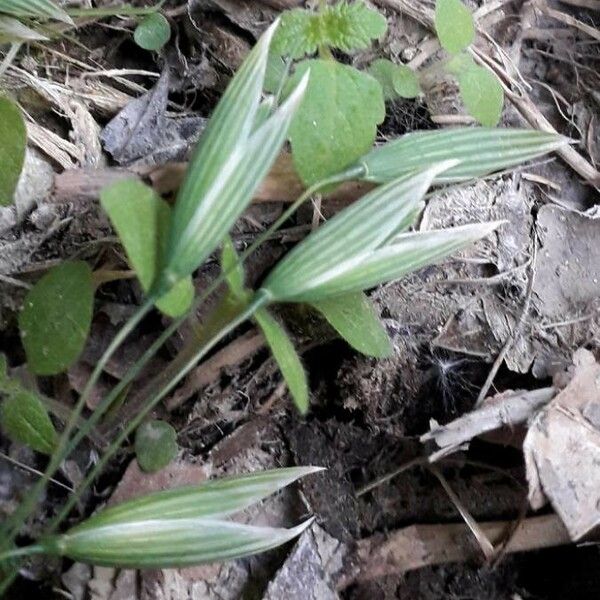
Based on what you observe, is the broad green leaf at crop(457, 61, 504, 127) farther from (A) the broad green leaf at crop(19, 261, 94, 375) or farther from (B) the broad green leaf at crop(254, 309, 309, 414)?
(A) the broad green leaf at crop(19, 261, 94, 375)

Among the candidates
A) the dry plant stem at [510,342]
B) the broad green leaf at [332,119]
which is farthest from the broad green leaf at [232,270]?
the dry plant stem at [510,342]

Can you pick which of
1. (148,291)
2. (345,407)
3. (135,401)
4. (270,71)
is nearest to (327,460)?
(345,407)

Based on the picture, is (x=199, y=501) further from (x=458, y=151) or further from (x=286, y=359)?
(x=458, y=151)

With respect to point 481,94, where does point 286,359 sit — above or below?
below

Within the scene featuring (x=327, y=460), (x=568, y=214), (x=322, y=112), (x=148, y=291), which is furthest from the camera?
(x=568, y=214)

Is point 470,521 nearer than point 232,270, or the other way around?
point 232,270

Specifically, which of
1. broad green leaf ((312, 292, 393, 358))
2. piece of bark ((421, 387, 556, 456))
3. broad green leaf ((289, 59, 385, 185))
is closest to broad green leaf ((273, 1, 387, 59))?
broad green leaf ((289, 59, 385, 185))

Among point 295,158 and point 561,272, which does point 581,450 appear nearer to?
point 561,272

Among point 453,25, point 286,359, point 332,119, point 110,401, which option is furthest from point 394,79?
point 110,401
